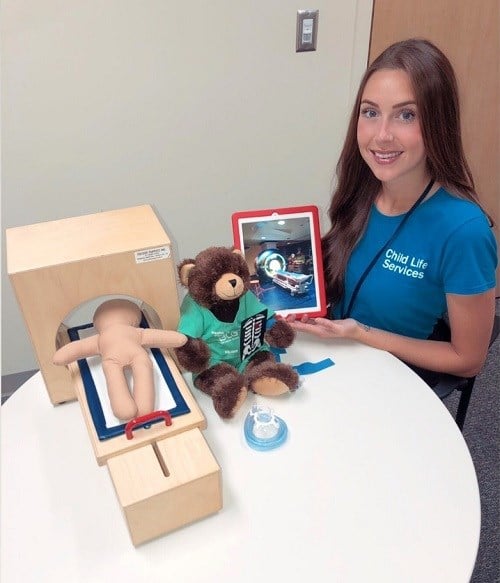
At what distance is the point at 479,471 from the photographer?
142cm

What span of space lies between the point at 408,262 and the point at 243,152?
2.63 feet

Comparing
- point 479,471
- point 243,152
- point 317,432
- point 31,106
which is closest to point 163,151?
point 243,152

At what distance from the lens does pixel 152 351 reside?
2.62 ft

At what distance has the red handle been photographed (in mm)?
657

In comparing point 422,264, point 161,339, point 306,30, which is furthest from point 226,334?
point 306,30

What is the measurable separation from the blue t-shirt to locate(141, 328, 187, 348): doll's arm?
1.63 feet

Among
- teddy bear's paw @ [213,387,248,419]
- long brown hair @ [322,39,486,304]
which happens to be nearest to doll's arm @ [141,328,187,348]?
teddy bear's paw @ [213,387,248,419]

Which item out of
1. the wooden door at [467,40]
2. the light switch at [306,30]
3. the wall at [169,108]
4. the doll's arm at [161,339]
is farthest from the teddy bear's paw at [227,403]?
the wooden door at [467,40]

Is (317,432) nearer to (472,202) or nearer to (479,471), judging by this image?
(472,202)

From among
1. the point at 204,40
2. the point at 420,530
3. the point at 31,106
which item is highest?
the point at 204,40

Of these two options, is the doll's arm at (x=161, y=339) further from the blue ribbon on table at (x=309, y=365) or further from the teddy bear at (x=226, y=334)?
the blue ribbon on table at (x=309, y=365)

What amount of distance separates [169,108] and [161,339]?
98cm

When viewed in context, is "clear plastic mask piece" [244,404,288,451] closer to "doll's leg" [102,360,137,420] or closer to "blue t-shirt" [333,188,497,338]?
"doll's leg" [102,360,137,420]

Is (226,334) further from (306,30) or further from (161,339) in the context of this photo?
(306,30)
